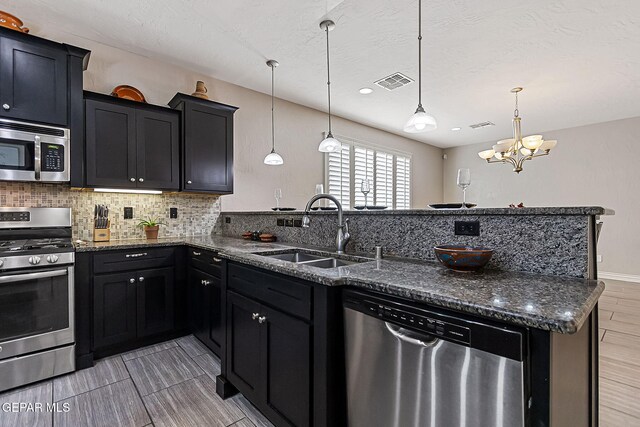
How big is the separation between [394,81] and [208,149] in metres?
2.45

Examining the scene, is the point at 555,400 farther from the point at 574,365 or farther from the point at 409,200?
the point at 409,200

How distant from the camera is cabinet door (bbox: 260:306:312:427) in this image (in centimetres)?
142

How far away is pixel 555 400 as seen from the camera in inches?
34.0

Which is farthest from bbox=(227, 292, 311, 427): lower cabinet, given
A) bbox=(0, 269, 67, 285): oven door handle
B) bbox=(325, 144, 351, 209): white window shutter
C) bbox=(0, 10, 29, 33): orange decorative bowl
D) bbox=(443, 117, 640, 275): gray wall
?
bbox=(443, 117, 640, 275): gray wall

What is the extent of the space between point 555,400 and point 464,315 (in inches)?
12.2

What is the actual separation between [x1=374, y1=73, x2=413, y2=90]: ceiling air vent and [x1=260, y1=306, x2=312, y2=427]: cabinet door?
10.8 feet

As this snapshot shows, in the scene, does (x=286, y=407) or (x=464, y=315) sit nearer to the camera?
(x=464, y=315)

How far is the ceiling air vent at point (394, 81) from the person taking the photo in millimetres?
3779

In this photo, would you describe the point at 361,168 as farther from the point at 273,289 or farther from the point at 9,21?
the point at 9,21

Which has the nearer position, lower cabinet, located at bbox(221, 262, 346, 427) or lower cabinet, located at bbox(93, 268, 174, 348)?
lower cabinet, located at bbox(221, 262, 346, 427)

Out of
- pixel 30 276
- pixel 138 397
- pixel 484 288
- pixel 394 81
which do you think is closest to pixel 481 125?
pixel 394 81

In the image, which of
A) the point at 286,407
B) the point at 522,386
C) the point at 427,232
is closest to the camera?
the point at 522,386

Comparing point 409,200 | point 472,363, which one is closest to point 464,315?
point 472,363

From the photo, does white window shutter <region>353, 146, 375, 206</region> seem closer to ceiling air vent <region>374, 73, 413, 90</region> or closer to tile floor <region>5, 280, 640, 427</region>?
ceiling air vent <region>374, 73, 413, 90</region>
